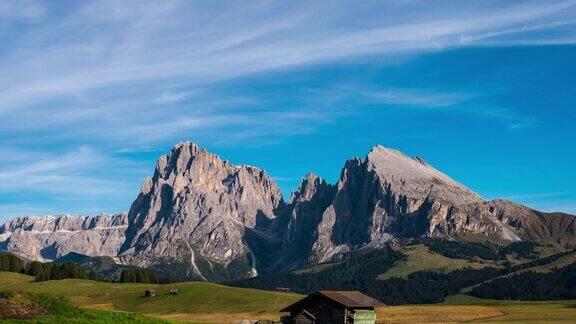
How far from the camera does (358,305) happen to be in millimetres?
86688

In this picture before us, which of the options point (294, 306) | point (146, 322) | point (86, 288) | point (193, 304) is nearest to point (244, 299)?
point (193, 304)

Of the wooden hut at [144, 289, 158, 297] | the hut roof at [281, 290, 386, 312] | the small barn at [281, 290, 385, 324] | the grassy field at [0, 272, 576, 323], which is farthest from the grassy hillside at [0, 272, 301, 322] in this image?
the small barn at [281, 290, 385, 324]

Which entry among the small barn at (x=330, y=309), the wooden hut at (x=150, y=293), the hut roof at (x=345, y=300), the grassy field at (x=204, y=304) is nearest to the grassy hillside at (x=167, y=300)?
the grassy field at (x=204, y=304)

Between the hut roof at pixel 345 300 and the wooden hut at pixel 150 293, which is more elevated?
the wooden hut at pixel 150 293

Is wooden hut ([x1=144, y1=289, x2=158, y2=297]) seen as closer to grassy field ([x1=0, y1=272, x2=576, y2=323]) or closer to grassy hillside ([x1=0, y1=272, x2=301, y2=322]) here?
grassy hillside ([x1=0, y1=272, x2=301, y2=322])

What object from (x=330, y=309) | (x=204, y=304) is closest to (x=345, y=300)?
(x=330, y=309)

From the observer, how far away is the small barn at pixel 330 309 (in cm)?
8631

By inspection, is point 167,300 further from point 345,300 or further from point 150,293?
point 345,300

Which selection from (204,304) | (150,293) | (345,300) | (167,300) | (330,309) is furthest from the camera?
(150,293)

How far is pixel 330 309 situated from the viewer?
87438 millimetres

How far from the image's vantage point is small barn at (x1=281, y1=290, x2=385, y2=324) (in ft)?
283

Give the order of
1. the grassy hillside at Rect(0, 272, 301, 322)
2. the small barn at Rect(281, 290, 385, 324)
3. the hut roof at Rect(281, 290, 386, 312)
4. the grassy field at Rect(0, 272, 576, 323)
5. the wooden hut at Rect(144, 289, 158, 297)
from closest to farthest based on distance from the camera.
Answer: the hut roof at Rect(281, 290, 386, 312)
the small barn at Rect(281, 290, 385, 324)
the grassy field at Rect(0, 272, 576, 323)
the grassy hillside at Rect(0, 272, 301, 322)
the wooden hut at Rect(144, 289, 158, 297)

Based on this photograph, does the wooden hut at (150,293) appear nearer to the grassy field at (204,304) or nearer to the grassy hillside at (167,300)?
the grassy hillside at (167,300)

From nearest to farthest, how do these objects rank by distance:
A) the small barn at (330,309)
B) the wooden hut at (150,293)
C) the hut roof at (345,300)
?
the hut roof at (345,300), the small barn at (330,309), the wooden hut at (150,293)
